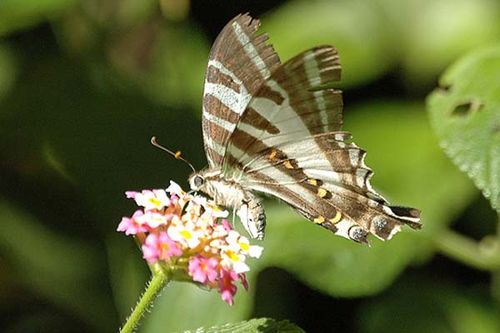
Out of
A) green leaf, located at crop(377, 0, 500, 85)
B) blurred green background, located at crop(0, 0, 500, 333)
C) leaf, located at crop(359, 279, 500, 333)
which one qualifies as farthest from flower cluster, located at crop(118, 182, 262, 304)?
green leaf, located at crop(377, 0, 500, 85)

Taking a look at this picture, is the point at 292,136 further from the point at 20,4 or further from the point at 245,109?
the point at 20,4

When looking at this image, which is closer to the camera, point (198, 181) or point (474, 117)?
point (198, 181)

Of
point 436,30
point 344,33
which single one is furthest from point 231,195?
point 436,30

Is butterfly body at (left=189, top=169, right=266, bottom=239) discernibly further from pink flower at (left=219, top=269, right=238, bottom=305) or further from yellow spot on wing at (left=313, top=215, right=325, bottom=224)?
pink flower at (left=219, top=269, right=238, bottom=305)

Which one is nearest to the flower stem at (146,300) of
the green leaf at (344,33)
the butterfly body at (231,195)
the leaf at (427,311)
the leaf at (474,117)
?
the butterfly body at (231,195)

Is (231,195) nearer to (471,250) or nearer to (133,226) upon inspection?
(133,226)

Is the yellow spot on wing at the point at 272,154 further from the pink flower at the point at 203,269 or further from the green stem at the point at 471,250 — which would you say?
the green stem at the point at 471,250

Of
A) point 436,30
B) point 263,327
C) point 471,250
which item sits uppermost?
point 436,30
